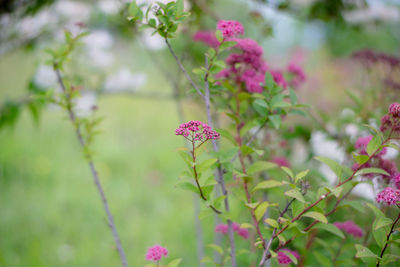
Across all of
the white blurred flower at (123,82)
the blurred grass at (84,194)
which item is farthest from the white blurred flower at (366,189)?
the white blurred flower at (123,82)

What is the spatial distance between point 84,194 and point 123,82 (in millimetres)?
1194

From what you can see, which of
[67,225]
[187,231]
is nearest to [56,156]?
[67,225]

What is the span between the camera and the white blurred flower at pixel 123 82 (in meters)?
1.46

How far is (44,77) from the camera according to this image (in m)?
1.22

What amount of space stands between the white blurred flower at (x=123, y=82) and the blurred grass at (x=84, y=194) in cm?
37

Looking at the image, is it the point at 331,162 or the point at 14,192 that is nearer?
the point at 331,162

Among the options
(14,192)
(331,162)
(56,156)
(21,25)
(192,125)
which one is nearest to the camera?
(192,125)

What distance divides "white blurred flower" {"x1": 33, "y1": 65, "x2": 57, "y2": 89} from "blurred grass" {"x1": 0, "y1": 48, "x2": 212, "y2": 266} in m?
0.18

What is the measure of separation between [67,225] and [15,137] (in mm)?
1402

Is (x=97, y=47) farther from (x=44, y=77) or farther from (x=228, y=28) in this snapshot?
(x=228, y=28)

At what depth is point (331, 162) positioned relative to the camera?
0.61 m

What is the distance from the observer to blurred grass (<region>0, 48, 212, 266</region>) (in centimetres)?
181

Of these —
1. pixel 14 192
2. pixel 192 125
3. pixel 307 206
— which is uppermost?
pixel 14 192

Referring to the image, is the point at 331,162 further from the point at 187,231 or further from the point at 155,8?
the point at 187,231
